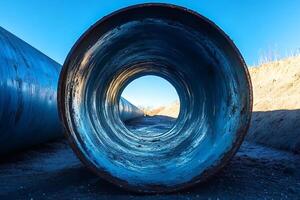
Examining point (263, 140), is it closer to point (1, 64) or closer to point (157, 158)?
point (157, 158)

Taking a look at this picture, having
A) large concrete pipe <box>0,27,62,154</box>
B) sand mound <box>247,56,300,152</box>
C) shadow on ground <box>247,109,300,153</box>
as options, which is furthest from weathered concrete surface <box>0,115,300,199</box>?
sand mound <box>247,56,300,152</box>

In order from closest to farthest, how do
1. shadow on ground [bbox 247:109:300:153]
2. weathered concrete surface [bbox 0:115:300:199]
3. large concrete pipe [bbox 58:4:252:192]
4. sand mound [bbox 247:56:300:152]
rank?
1. large concrete pipe [bbox 58:4:252:192]
2. weathered concrete surface [bbox 0:115:300:199]
3. shadow on ground [bbox 247:109:300:153]
4. sand mound [bbox 247:56:300:152]

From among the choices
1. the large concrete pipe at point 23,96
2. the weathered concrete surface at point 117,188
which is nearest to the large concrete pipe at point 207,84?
the weathered concrete surface at point 117,188

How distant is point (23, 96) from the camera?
5883mm

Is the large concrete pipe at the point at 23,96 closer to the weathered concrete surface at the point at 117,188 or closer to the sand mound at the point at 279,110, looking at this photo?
the weathered concrete surface at the point at 117,188

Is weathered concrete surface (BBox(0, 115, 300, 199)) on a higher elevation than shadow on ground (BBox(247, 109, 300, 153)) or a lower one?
lower

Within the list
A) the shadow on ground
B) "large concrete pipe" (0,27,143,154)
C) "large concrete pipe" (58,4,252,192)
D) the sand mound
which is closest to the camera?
"large concrete pipe" (58,4,252,192)

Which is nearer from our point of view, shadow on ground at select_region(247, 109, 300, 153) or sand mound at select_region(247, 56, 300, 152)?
shadow on ground at select_region(247, 109, 300, 153)

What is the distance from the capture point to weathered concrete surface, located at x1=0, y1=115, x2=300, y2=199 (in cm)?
398

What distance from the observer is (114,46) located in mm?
5188

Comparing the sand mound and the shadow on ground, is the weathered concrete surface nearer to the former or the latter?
the shadow on ground

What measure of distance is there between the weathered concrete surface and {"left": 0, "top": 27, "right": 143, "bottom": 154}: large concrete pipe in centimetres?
47

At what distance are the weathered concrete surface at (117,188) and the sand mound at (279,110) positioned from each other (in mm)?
2041

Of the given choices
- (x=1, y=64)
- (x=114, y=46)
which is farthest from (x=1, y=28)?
(x=114, y=46)
